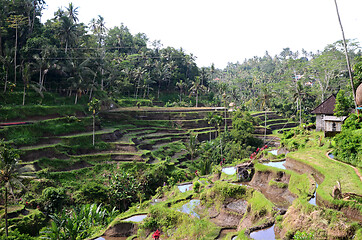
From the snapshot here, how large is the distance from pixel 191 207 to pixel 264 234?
5.87 metres

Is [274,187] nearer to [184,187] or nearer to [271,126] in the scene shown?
[184,187]

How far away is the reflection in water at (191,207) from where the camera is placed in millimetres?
15693

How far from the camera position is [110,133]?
34.2 m

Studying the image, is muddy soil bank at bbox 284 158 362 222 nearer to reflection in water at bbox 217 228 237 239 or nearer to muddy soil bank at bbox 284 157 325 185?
muddy soil bank at bbox 284 157 325 185

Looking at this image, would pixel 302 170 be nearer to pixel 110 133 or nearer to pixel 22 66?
pixel 110 133

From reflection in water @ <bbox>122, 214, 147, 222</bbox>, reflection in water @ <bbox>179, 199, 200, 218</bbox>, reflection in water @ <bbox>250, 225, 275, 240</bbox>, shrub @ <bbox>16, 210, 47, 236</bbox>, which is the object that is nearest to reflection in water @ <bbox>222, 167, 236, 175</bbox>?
reflection in water @ <bbox>179, 199, 200, 218</bbox>

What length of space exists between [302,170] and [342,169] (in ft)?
10.3

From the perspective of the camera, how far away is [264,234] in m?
11.3

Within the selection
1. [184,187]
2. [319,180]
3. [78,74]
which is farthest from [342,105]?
Answer: [78,74]

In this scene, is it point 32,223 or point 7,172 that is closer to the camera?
point 7,172

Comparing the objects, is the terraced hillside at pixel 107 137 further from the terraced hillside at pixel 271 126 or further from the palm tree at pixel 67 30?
the palm tree at pixel 67 30

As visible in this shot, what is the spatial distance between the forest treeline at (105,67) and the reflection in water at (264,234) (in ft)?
51.4

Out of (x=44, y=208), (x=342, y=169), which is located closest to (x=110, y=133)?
(x=44, y=208)

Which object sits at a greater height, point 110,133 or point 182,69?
point 182,69
